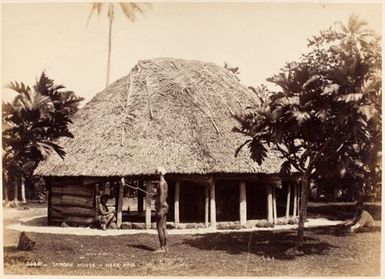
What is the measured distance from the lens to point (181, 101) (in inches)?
639

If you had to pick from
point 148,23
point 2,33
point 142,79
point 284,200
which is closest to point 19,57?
point 2,33

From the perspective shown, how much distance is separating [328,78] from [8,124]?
242 inches

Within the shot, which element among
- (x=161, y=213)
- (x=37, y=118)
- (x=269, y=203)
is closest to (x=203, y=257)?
(x=161, y=213)

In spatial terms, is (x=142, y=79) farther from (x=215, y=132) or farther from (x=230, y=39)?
(x=230, y=39)

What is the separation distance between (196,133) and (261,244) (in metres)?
4.54

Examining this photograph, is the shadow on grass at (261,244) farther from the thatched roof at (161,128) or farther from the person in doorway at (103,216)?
the person in doorway at (103,216)

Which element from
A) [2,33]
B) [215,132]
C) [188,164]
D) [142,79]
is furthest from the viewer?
[142,79]

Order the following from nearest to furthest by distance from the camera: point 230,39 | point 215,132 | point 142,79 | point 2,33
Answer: point 2,33
point 230,39
point 215,132
point 142,79

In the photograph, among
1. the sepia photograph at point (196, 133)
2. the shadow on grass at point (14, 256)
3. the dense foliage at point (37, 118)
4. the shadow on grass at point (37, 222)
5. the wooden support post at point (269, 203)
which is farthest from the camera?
the shadow on grass at point (37, 222)

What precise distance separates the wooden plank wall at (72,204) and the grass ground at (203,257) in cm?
291

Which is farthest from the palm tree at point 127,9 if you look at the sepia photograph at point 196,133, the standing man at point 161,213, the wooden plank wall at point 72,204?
the wooden plank wall at point 72,204

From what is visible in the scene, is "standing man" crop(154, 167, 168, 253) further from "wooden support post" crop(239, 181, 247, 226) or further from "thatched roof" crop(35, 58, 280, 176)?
"wooden support post" crop(239, 181, 247, 226)

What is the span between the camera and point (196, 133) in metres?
15.2

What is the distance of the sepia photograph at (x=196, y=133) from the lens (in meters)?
9.88
